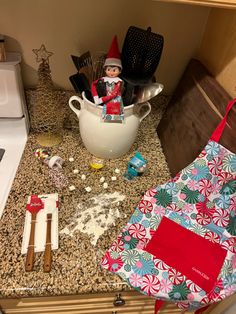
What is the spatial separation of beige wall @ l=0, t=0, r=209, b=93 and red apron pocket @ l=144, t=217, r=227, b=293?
637 mm

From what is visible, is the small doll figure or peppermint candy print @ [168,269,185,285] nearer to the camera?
peppermint candy print @ [168,269,185,285]

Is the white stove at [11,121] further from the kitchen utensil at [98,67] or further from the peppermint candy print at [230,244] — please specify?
the peppermint candy print at [230,244]

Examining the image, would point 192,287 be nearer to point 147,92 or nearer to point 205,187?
point 205,187

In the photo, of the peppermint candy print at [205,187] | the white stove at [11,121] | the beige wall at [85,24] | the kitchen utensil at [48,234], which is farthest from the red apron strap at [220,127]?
the white stove at [11,121]

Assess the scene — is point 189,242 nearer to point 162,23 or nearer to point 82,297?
point 82,297

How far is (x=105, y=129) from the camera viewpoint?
2.56ft

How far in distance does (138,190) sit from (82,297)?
0.34 metres

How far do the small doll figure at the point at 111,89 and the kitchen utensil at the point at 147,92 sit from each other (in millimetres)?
60

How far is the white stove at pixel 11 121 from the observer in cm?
81

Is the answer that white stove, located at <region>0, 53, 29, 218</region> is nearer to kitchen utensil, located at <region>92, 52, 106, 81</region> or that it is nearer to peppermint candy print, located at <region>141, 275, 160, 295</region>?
kitchen utensil, located at <region>92, 52, 106, 81</region>

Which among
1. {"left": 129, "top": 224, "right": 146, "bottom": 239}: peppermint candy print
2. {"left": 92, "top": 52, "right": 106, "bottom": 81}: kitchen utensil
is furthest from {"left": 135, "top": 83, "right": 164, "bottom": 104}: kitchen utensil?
{"left": 129, "top": 224, "right": 146, "bottom": 239}: peppermint candy print

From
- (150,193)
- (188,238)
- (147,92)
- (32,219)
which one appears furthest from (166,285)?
(147,92)

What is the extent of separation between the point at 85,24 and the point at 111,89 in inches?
11.5

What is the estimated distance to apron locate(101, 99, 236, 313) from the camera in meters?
0.61
